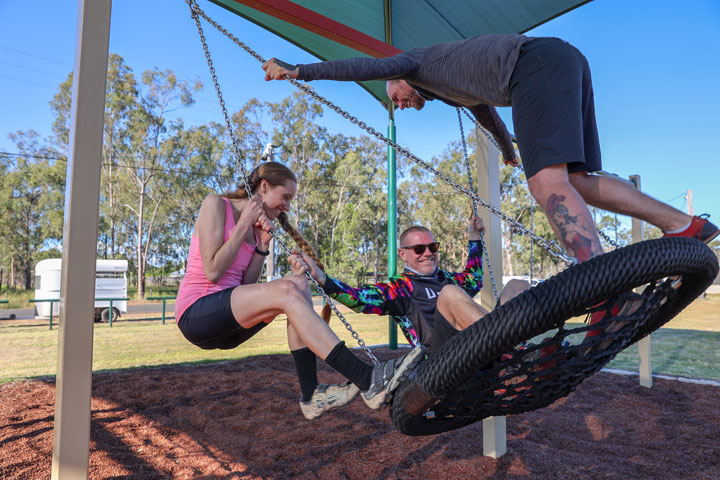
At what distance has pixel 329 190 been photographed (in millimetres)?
24500

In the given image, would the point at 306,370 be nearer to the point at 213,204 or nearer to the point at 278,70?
the point at 213,204

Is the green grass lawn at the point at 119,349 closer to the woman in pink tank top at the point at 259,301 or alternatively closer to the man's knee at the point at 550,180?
the woman in pink tank top at the point at 259,301

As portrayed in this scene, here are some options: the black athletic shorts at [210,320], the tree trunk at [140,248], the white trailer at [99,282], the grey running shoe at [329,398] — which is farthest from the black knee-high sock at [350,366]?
the tree trunk at [140,248]

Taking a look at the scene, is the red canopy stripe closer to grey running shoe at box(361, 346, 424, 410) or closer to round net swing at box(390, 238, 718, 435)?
grey running shoe at box(361, 346, 424, 410)

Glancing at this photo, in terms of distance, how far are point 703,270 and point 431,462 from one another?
2004 millimetres

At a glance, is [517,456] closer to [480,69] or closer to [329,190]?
[480,69]

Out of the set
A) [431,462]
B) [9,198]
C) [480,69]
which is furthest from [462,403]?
[9,198]

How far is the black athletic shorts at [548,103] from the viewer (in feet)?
4.37

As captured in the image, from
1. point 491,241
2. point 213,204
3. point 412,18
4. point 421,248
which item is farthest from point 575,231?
point 412,18

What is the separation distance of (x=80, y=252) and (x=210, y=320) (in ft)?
1.74

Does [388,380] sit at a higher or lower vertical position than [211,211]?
lower

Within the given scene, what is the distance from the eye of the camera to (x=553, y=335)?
4.00ft

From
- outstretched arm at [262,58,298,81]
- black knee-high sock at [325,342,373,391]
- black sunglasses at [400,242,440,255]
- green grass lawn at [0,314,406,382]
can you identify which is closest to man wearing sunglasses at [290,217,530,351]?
black sunglasses at [400,242,440,255]

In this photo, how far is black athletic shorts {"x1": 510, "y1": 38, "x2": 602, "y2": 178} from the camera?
1.33 meters
